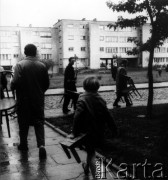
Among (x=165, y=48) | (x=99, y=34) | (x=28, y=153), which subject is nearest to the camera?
(x=28, y=153)

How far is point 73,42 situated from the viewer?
279ft

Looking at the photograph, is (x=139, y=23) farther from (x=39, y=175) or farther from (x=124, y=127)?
(x=39, y=175)

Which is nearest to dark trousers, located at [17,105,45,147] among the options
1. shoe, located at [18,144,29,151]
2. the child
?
shoe, located at [18,144,29,151]

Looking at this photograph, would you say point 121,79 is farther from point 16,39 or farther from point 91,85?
point 16,39

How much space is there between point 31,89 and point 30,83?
10 cm

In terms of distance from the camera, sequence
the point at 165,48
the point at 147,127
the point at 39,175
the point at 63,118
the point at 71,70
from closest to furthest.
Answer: the point at 39,175 → the point at 147,127 → the point at 63,118 → the point at 71,70 → the point at 165,48

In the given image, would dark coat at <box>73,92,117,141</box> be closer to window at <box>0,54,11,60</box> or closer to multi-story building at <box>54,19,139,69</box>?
multi-story building at <box>54,19,139,69</box>

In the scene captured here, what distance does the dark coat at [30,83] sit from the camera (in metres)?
5.14

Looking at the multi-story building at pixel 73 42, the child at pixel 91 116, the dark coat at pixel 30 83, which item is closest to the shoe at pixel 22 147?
the dark coat at pixel 30 83

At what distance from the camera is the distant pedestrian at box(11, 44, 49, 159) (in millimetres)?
5145

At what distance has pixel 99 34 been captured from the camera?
8500 cm

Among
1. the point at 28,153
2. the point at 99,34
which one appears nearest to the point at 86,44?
the point at 99,34

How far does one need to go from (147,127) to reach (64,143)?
399cm

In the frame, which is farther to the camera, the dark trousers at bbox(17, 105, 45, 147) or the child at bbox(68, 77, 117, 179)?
the dark trousers at bbox(17, 105, 45, 147)
